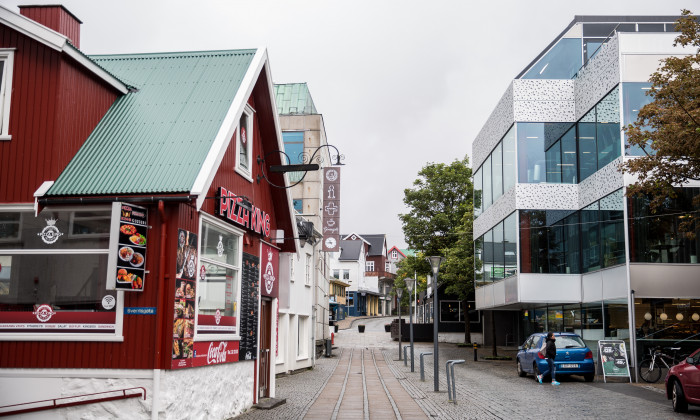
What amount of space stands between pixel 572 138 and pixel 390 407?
16.8 metres

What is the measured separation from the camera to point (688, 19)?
17516 millimetres

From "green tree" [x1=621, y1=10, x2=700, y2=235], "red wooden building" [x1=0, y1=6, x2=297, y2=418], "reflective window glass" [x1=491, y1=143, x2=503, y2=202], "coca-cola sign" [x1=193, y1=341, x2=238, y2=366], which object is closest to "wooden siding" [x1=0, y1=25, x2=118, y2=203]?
"red wooden building" [x1=0, y1=6, x2=297, y2=418]

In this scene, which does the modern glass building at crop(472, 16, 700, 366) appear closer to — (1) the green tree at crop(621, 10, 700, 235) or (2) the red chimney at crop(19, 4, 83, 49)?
(1) the green tree at crop(621, 10, 700, 235)

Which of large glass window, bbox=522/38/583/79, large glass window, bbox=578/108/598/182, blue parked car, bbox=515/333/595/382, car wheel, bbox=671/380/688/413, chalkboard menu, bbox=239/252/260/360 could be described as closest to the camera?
chalkboard menu, bbox=239/252/260/360

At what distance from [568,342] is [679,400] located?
27.7 ft

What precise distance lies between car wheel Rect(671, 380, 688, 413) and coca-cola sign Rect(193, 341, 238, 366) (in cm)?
916

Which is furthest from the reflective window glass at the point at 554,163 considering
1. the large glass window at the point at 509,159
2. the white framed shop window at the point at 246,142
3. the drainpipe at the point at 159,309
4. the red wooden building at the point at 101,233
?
the drainpipe at the point at 159,309

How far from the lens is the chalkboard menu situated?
47.9 feet

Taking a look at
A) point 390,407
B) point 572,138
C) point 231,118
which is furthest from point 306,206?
point 231,118

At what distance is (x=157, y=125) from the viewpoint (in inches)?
501

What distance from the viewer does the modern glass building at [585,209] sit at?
23578 millimetres

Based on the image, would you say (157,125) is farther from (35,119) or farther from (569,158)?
(569,158)

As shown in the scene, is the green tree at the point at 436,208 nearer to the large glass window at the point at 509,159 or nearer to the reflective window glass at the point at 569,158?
the large glass window at the point at 509,159

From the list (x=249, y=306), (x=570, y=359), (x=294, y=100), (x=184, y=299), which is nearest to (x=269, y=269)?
(x=249, y=306)
